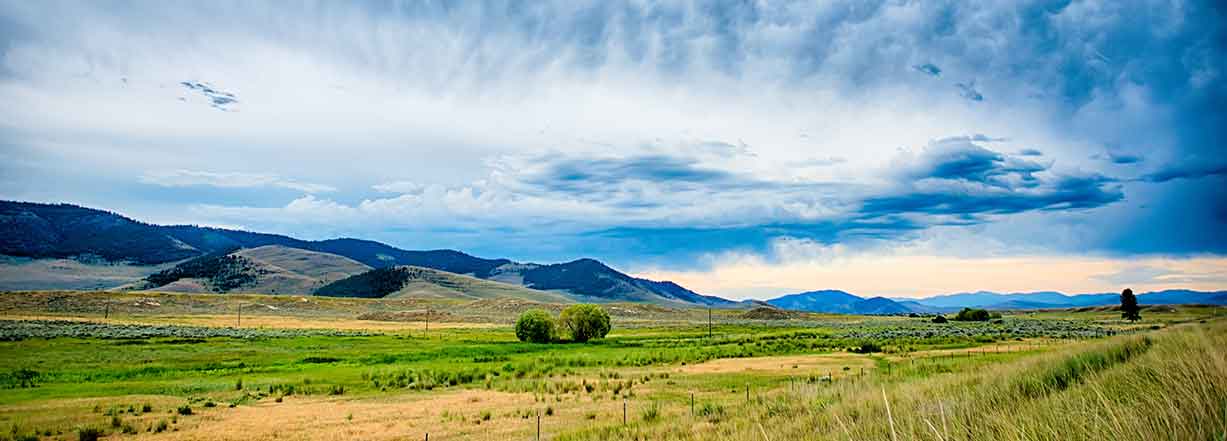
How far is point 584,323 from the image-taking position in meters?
78.7

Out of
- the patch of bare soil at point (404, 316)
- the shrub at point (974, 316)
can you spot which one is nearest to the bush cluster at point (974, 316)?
the shrub at point (974, 316)

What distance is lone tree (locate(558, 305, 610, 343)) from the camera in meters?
78.8

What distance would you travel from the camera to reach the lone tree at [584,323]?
78.8 m

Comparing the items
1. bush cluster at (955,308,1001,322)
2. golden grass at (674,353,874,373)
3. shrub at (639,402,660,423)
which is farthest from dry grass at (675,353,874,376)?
bush cluster at (955,308,1001,322)

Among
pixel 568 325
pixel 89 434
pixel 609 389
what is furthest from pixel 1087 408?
pixel 568 325

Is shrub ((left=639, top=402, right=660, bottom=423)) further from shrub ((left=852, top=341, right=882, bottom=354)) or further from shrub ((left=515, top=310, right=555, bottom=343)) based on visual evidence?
shrub ((left=515, top=310, right=555, bottom=343))

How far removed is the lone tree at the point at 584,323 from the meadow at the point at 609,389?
4.99 metres

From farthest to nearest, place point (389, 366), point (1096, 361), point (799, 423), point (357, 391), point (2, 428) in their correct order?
point (389, 366), point (357, 391), point (2, 428), point (1096, 361), point (799, 423)

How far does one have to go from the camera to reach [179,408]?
27.8 m

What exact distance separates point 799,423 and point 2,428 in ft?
89.2

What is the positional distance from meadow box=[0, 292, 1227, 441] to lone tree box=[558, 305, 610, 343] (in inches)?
196

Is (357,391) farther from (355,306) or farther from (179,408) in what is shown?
(355,306)

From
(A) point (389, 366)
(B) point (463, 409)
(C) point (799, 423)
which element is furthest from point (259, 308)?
(C) point (799, 423)

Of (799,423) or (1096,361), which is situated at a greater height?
(1096,361)
